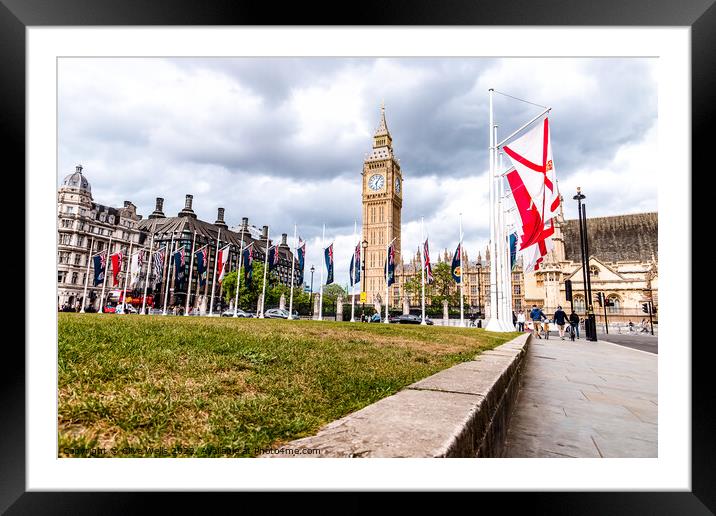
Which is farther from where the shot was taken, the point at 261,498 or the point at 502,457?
the point at 502,457

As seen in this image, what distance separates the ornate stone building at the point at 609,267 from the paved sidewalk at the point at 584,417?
35.6m

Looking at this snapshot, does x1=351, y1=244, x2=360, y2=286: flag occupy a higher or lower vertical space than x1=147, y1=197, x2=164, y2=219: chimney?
lower

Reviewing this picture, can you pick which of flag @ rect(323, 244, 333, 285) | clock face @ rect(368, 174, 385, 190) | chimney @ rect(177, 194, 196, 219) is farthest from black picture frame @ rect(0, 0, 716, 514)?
clock face @ rect(368, 174, 385, 190)

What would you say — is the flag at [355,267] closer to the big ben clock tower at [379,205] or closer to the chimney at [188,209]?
the chimney at [188,209]

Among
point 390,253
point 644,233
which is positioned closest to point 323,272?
point 390,253

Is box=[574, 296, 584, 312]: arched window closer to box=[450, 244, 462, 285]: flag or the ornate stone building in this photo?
the ornate stone building

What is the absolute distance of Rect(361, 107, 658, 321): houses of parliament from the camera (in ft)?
124

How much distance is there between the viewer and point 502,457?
293 centimetres

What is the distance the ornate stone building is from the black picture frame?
37.4 metres
